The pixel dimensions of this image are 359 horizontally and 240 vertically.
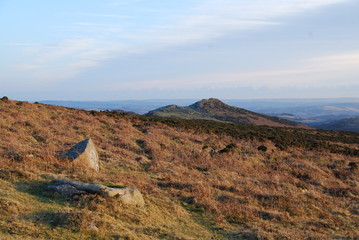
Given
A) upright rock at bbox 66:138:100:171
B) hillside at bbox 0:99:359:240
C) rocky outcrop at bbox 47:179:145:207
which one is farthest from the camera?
upright rock at bbox 66:138:100:171

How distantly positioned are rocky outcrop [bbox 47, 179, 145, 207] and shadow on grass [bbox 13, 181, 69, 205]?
0.56 feet

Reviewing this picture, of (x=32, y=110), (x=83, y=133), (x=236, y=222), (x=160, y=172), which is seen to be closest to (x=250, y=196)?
(x=236, y=222)

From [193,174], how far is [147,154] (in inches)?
175

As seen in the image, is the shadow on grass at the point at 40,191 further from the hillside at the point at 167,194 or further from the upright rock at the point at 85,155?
the upright rock at the point at 85,155

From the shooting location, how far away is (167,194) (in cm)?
1043

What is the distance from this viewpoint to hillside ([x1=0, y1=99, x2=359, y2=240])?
7.00m

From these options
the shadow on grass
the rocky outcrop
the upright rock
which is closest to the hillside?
the shadow on grass

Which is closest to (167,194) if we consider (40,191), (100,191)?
(100,191)

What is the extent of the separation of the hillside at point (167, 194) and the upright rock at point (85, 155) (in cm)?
42

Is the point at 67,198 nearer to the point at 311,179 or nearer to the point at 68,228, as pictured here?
the point at 68,228

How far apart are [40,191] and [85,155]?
354 cm

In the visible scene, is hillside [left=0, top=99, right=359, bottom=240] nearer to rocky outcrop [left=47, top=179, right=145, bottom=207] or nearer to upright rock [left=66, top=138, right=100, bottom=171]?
rocky outcrop [left=47, top=179, right=145, bottom=207]

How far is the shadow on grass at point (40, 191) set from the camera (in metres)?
8.08

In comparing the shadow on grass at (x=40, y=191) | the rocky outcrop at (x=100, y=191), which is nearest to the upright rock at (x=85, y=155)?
the shadow on grass at (x=40, y=191)
